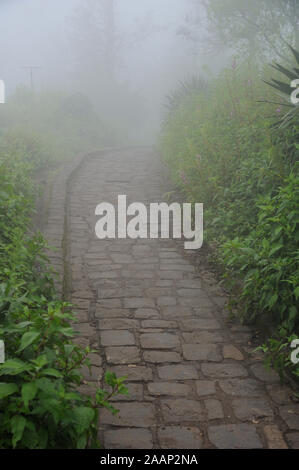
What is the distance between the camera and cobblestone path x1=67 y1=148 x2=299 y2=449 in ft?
8.57

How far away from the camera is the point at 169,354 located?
338 cm

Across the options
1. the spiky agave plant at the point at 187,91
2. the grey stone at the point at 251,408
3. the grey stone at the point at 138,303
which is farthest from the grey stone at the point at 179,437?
the spiky agave plant at the point at 187,91

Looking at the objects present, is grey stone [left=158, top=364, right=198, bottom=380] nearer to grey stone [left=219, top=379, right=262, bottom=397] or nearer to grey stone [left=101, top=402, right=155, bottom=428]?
grey stone [left=219, top=379, right=262, bottom=397]

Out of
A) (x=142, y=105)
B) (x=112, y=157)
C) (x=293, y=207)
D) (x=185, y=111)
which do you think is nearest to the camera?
(x=293, y=207)

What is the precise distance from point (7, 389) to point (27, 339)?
0.22 metres

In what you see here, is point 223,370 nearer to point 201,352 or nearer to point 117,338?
point 201,352

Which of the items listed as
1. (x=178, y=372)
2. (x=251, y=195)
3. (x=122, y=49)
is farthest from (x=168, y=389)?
(x=122, y=49)

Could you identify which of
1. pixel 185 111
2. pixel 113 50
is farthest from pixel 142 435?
pixel 113 50

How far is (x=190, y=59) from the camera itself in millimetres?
26734

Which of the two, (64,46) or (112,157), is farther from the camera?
(64,46)

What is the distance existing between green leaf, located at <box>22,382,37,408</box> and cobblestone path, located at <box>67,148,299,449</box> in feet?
2.70

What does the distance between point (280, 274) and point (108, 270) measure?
2.11 metres

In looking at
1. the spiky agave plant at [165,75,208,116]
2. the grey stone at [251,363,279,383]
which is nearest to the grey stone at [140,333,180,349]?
the grey stone at [251,363,279,383]
